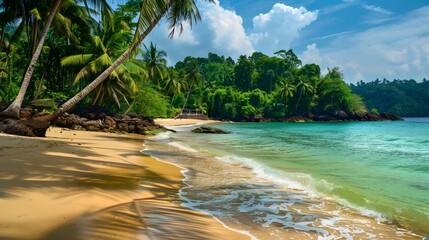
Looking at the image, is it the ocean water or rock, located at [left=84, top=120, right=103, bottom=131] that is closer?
the ocean water

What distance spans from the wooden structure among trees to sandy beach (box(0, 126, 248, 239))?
6066cm

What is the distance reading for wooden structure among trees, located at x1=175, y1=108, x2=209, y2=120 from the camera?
70.2m

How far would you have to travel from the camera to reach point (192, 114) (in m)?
72.3

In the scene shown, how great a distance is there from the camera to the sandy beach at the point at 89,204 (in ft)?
12.4

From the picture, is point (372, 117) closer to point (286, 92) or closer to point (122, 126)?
point (286, 92)

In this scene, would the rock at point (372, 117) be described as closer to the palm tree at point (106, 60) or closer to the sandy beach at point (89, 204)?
the palm tree at point (106, 60)

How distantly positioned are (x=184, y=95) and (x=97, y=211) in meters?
71.5

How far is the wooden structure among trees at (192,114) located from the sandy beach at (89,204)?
60.7 metres

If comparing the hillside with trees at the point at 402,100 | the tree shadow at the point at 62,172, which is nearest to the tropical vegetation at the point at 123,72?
the tree shadow at the point at 62,172

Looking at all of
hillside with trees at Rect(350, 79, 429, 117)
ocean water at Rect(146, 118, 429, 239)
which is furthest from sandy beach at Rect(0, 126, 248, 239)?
hillside with trees at Rect(350, 79, 429, 117)

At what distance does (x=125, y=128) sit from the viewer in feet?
78.8

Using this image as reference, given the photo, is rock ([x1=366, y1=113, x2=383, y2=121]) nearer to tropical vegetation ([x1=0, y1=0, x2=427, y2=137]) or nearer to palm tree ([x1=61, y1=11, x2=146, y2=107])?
tropical vegetation ([x1=0, y1=0, x2=427, y2=137])

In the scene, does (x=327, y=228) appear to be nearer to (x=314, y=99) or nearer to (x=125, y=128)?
(x=125, y=128)

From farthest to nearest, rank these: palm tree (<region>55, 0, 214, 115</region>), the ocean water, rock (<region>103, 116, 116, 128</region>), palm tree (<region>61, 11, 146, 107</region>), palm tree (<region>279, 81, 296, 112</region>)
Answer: palm tree (<region>279, 81, 296, 112</region>), palm tree (<region>61, 11, 146, 107</region>), rock (<region>103, 116, 116, 128</region>), palm tree (<region>55, 0, 214, 115</region>), the ocean water
